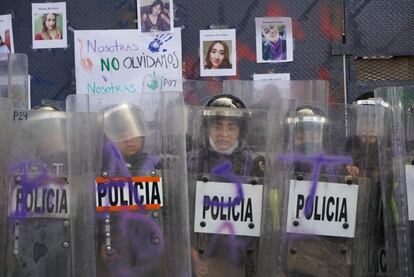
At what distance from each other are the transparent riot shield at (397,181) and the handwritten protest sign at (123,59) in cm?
145

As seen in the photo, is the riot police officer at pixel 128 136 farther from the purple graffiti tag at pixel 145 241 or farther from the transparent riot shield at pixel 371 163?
the transparent riot shield at pixel 371 163

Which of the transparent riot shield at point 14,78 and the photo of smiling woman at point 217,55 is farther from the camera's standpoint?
the photo of smiling woman at point 217,55

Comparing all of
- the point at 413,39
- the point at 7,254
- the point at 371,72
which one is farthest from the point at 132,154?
the point at 413,39

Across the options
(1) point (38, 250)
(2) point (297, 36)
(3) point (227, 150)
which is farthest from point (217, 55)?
(1) point (38, 250)

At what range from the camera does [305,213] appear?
2467mm

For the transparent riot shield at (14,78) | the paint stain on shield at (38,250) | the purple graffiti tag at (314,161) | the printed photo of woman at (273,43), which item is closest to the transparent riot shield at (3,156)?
the paint stain on shield at (38,250)

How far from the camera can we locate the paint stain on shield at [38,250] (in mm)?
2389

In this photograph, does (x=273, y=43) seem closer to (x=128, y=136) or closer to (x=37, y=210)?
(x=128, y=136)

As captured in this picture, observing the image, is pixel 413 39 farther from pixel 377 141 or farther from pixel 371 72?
pixel 377 141

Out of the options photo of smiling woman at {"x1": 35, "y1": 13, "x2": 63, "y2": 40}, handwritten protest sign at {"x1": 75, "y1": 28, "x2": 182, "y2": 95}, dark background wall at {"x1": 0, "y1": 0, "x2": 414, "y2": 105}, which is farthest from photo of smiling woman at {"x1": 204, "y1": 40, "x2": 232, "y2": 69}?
photo of smiling woman at {"x1": 35, "y1": 13, "x2": 63, "y2": 40}

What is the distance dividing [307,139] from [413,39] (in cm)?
146

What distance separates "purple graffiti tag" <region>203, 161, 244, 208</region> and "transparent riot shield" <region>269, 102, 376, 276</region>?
0.14 metres

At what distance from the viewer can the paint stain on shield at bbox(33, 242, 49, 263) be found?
2389 millimetres

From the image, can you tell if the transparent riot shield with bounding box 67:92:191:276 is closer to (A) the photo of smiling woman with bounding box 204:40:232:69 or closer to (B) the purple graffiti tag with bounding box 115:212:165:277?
(B) the purple graffiti tag with bounding box 115:212:165:277
